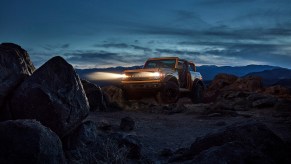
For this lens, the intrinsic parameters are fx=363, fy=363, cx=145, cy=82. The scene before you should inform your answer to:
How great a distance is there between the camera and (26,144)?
4.68 meters

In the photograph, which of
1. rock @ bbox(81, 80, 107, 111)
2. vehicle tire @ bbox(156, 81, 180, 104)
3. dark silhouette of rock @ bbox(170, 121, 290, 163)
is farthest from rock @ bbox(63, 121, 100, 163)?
vehicle tire @ bbox(156, 81, 180, 104)

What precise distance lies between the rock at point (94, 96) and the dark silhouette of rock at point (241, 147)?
8.89 m

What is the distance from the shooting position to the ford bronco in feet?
56.1

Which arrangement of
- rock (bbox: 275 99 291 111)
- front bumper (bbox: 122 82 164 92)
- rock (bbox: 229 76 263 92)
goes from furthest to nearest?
rock (bbox: 229 76 263 92) → rock (bbox: 275 99 291 111) → front bumper (bbox: 122 82 164 92)

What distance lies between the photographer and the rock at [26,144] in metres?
4.62

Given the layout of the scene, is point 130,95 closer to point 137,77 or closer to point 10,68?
point 137,77

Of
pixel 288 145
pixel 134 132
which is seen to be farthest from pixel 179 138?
pixel 288 145

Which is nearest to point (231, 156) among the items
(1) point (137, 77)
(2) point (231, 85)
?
(1) point (137, 77)

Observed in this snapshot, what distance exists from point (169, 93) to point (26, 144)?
1335 centimetres

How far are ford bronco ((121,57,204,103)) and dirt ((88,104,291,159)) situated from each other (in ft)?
3.68

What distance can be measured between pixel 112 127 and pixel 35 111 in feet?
17.9

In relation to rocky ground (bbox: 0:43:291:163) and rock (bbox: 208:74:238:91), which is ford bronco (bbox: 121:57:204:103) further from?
rock (bbox: 208:74:238:91)

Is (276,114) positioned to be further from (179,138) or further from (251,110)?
(179,138)

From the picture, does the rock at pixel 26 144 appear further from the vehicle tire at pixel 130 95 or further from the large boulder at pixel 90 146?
the vehicle tire at pixel 130 95
